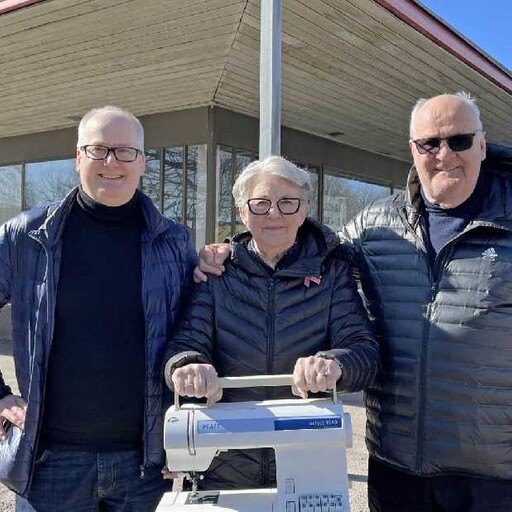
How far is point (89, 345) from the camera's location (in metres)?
2.00

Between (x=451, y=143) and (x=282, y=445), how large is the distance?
44.6 inches

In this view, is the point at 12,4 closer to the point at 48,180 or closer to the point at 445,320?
the point at 445,320

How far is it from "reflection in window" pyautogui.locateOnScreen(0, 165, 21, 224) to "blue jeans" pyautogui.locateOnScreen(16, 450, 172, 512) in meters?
10.6

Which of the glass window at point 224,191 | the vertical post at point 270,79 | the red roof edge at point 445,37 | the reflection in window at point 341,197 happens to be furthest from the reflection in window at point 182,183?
the vertical post at point 270,79

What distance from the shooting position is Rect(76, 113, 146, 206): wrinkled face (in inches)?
79.9

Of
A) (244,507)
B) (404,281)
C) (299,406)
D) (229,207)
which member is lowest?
(244,507)

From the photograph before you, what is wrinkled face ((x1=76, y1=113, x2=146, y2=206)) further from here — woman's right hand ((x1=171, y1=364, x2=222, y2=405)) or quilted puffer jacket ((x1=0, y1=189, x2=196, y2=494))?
woman's right hand ((x1=171, y1=364, x2=222, y2=405))

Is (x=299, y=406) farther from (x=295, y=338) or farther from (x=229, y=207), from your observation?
(x=229, y=207)

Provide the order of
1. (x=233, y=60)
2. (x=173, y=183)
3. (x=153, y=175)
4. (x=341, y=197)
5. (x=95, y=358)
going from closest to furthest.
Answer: (x=95, y=358), (x=233, y=60), (x=173, y=183), (x=153, y=175), (x=341, y=197)

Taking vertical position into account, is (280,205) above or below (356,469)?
above

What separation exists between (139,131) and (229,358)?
83 centimetres

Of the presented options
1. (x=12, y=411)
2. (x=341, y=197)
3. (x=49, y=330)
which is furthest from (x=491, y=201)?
(x=341, y=197)

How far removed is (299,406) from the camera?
61.6 inches

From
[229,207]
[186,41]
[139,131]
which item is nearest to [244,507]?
[139,131]
